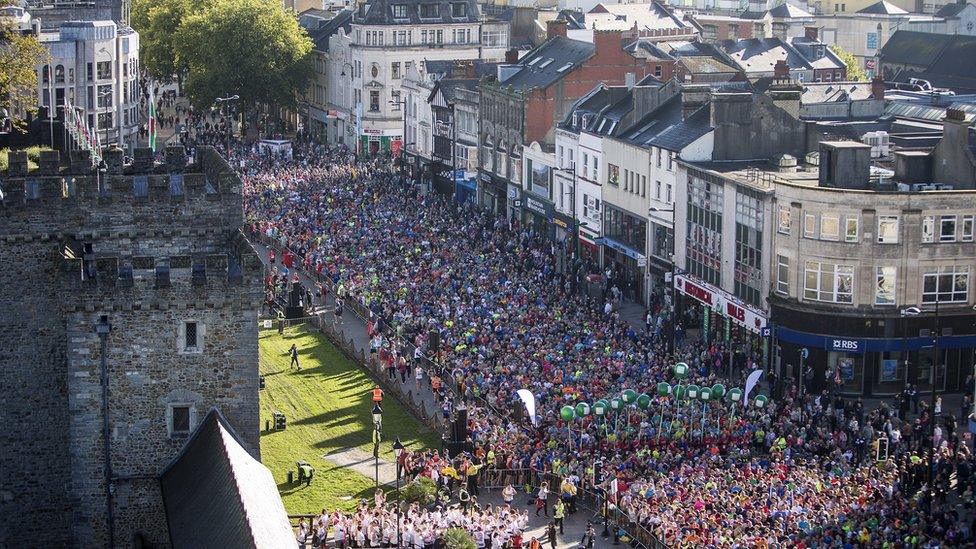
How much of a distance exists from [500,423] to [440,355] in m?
11.1

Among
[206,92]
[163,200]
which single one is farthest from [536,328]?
[206,92]

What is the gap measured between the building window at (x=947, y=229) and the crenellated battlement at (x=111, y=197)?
2981cm

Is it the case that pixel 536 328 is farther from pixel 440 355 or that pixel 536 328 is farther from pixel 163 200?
pixel 163 200

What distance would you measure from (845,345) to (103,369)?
3289cm

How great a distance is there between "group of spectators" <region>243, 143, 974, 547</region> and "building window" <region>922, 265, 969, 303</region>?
5993 mm

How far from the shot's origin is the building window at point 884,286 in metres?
70.1

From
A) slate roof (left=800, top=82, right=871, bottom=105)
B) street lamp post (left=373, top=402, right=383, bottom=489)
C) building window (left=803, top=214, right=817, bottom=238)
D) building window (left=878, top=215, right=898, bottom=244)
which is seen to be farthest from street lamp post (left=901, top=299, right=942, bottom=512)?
slate roof (left=800, top=82, right=871, bottom=105)

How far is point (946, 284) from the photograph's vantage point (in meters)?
70.6

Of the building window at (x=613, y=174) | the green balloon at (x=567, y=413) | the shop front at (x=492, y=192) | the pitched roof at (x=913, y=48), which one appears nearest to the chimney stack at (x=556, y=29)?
the shop front at (x=492, y=192)

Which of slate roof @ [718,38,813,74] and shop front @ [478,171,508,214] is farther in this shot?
slate roof @ [718,38,813,74]

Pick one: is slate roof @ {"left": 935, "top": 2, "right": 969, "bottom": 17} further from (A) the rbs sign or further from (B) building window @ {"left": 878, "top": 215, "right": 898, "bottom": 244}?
(A) the rbs sign

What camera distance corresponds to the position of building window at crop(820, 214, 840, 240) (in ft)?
232

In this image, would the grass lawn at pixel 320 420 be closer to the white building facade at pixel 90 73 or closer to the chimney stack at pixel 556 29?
the chimney stack at pixel 556 29

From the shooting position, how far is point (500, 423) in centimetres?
6431
